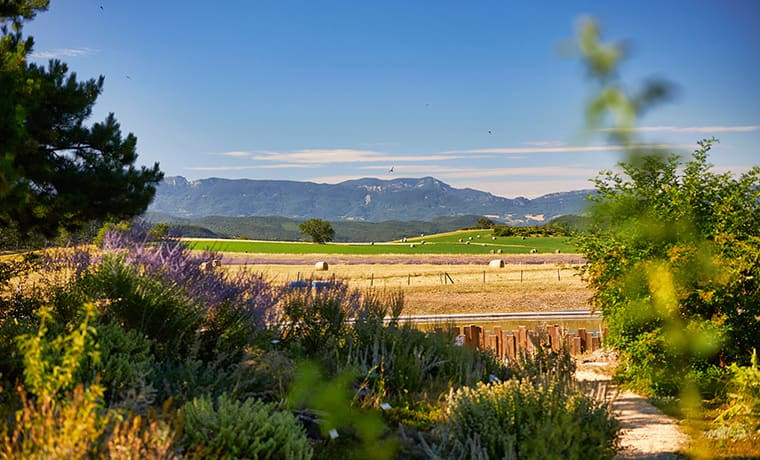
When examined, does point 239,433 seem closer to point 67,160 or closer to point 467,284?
point 67,160

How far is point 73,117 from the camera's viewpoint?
917 cm

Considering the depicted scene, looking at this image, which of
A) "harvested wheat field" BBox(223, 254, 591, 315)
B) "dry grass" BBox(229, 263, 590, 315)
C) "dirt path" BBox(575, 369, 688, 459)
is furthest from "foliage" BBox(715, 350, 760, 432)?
"dry grass" BBox(229, 263, 590, 315)

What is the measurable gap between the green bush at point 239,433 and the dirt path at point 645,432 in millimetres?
2874

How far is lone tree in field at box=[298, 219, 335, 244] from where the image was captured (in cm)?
8726

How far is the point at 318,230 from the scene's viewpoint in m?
89.4

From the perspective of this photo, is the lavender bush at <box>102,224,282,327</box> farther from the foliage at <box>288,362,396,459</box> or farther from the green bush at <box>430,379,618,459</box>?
the green bush at <box>430,379,618,459</box>

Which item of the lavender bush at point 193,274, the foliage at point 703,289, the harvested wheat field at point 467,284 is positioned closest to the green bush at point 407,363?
the lavender bush at point 193,274

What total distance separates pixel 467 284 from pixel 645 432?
19.4 m

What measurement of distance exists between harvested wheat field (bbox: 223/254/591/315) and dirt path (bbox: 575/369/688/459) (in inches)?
225

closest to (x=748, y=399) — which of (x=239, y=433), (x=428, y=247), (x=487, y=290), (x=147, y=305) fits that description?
(x=239, y=433)

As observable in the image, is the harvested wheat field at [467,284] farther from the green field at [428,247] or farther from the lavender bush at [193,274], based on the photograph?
the green field at [428,247]

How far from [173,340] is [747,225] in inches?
284

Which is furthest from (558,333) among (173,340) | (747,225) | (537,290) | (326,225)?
(326,225)

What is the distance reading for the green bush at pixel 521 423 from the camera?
442 centimetres
